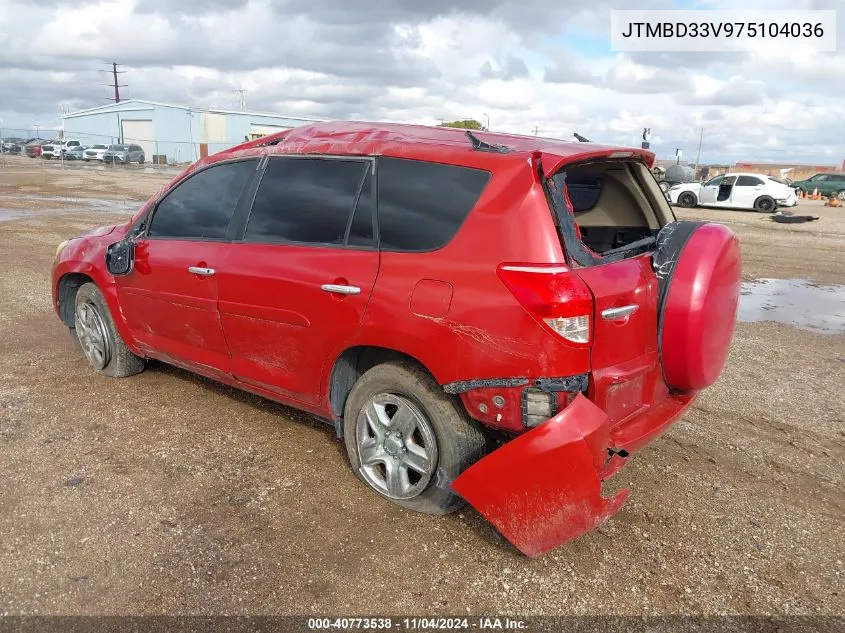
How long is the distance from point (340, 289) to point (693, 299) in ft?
5.40

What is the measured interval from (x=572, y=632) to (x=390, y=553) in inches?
34.0

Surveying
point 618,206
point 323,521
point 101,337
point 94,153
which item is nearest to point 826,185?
point 618,206

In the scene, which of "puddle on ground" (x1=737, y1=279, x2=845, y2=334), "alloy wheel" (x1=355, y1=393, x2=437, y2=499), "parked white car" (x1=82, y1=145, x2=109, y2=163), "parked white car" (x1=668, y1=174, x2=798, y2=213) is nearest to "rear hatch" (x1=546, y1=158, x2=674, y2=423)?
"alloy wheel" (x1=355, y1=393, x2=437, y2=499)

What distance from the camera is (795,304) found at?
836cm

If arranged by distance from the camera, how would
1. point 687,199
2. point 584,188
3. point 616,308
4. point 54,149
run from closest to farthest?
point 616,308 < point 584,188 < point 687,199 < point 54,149

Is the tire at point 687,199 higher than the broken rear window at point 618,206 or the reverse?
the reverse

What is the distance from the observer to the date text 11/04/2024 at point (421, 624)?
8.32 ft

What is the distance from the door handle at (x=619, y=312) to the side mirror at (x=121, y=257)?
324 centimetres

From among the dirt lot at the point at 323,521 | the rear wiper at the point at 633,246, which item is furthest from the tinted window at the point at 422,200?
the dirt lot at the point at 323,521

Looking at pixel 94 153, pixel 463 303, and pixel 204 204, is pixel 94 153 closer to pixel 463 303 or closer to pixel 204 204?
pixel 204 204

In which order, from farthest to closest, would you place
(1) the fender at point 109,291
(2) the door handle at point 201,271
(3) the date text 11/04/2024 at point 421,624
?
1. (1) the fender at point 109,291
2. (2) the door handle at point 201,271
3. (3) the date text 11/04/2024 at point 421,624

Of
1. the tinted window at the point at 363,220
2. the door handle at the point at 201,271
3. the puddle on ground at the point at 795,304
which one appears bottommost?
the puddle on ground at the point at 795,304

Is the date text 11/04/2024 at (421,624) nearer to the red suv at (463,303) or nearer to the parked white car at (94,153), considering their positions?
the red suv at (463,303)

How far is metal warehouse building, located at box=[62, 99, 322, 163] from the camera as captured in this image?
53125 mm
